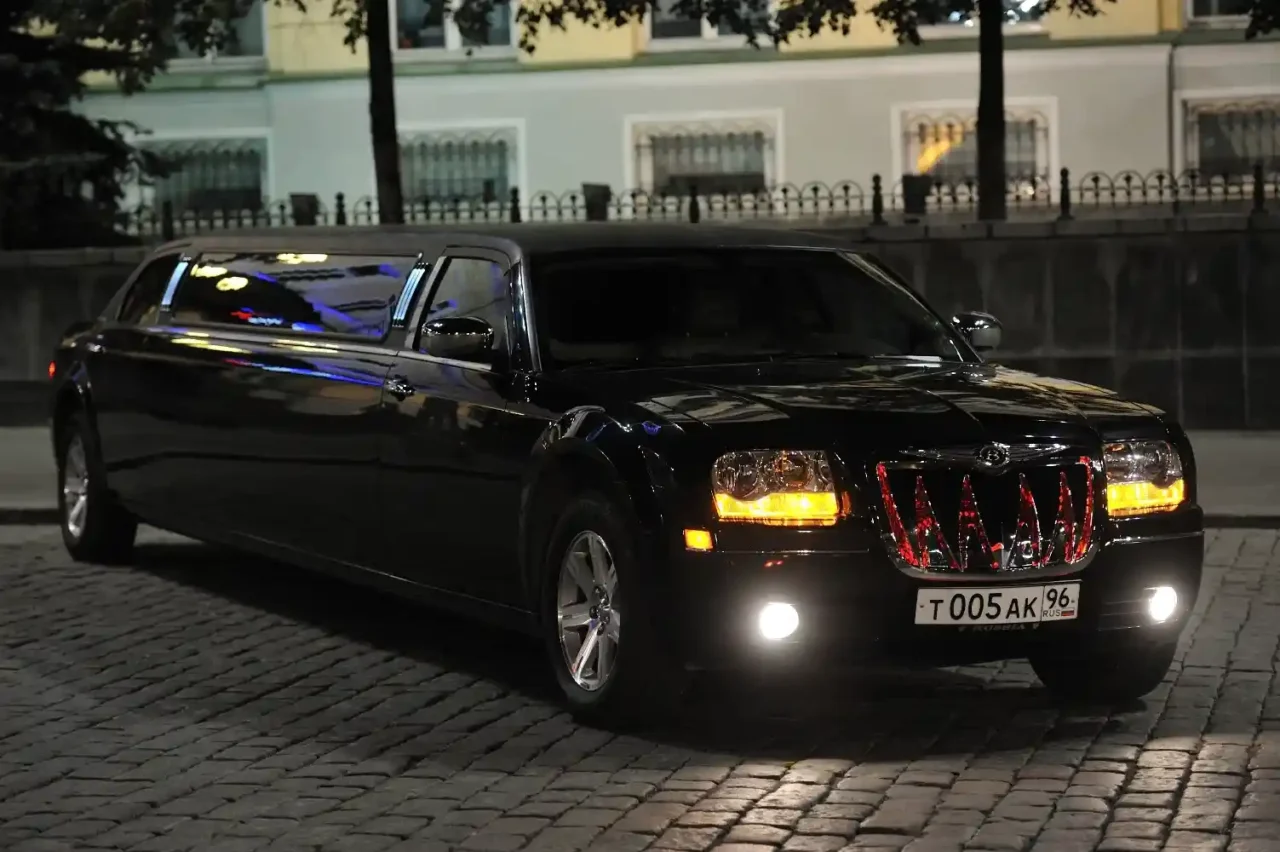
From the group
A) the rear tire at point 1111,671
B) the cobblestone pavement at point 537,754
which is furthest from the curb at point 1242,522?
the rear tire at point 1111,671

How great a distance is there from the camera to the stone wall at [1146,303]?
18297mm

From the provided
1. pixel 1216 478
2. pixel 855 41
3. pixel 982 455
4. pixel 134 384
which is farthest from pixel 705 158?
pixel 982 455

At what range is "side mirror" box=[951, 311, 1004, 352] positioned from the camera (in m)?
8.92

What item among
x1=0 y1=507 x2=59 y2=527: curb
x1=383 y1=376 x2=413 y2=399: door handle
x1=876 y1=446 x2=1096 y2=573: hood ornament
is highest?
x1=383 y1=376 x2=413 y2=399: door handle

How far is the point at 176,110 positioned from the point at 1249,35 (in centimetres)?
1699

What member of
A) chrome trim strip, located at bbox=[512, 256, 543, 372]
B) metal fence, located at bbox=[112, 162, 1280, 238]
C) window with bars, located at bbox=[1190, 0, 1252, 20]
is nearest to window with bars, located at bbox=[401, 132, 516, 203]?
metal fence, located at bbox=[112, 162, 1280, 238]

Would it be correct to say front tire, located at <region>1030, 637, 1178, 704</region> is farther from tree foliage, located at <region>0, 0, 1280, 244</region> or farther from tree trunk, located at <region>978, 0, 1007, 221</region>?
tree foliage, located at <region>0, 0, 1280, 244</region>

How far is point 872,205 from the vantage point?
20.2m

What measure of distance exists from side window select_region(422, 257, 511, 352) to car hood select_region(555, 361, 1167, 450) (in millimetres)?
556

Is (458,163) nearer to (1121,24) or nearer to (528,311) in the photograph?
(1121,24)

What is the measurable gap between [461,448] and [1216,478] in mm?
8148

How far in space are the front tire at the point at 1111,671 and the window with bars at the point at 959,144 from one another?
23.8 m

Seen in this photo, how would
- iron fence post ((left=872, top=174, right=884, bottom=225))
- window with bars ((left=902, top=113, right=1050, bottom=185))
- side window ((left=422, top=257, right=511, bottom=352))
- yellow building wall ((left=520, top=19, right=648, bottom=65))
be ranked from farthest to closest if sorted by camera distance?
yellow building wall ((left=520, top=19, right=648, bottom=65)) < window with bars ((left=902, top=113, right=1050, bottom=185)) < iron fence post ((left=872, top=174, right=884, bottom=225)) < side window ((left=422, top=257, right=511, bottom=352))

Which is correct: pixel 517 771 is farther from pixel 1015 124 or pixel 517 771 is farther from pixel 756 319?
pixel 1015 124
